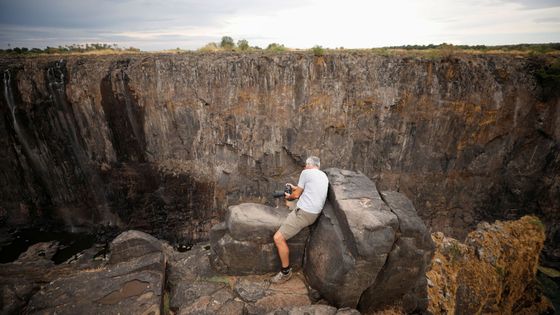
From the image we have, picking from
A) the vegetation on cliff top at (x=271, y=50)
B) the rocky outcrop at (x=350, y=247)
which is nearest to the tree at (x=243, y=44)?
the vegetation on cliff top at (x=271, y=50)

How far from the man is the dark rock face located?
293mm

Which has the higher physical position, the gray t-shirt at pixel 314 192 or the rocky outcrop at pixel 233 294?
the gray t-shirt at pixel 314 192

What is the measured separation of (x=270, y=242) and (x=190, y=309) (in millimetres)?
1808

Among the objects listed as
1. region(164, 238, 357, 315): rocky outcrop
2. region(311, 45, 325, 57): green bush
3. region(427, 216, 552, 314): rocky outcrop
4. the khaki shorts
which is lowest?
region(427, 216, 552, 314): rocky outcrop

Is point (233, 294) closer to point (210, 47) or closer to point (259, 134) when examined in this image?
point (259, 134)

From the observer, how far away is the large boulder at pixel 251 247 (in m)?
5.51

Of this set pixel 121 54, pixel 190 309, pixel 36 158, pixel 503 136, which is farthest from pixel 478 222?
pixel 36 158

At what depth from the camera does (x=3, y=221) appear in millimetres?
14305

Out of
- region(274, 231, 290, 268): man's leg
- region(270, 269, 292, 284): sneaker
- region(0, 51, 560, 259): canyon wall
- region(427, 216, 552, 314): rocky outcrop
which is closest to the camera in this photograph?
region(274, 231, 290, 268): man's leg

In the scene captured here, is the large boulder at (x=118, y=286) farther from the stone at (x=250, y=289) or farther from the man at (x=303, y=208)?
the man at (x=303, y=208)

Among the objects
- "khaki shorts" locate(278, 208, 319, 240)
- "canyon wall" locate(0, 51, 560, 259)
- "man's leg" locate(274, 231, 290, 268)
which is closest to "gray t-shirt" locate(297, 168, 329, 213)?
"khaki shorts" locate(278, 208, 319, 240)

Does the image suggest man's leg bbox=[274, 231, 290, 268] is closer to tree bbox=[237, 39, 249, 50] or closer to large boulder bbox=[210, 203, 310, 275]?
large boulder bbox=[210, 203, 310, 275]

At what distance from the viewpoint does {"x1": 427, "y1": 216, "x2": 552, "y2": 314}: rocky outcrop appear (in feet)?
24.6

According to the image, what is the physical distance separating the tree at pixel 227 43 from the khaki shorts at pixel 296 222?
1459 centimetres
